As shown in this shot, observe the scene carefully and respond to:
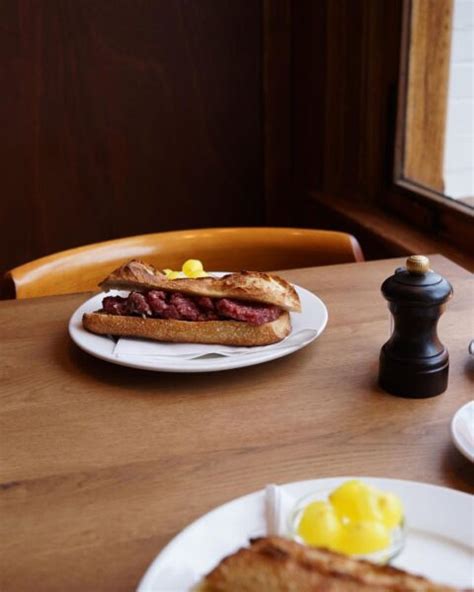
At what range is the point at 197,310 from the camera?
104cm

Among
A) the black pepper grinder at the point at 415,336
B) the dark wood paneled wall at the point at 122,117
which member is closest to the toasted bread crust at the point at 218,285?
the black pepper grinder at the point at 415,336

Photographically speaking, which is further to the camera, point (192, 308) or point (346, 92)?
point (346, 92)

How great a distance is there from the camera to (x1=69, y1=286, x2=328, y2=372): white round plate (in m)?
0.94

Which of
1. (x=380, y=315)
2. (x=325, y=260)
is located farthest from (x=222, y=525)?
(x=325, y=260)

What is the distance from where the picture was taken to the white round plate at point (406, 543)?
1.77ft

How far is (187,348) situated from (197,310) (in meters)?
0.07

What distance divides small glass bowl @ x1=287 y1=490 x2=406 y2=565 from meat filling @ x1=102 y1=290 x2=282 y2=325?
1.50 ft

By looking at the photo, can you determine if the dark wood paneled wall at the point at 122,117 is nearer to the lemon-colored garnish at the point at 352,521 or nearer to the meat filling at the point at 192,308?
the meat filling at the point at 192,308

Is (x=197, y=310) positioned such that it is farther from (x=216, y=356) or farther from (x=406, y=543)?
(x=406, y=543)

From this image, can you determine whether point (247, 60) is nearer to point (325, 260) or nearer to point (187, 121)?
point (187, 121)

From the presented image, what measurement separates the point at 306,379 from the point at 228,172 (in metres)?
2.15

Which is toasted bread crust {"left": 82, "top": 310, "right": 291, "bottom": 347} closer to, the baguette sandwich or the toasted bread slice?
the baguette sandwich

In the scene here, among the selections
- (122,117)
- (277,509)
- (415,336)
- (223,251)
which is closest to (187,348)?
(415,336)

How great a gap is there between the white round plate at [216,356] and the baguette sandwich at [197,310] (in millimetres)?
18
